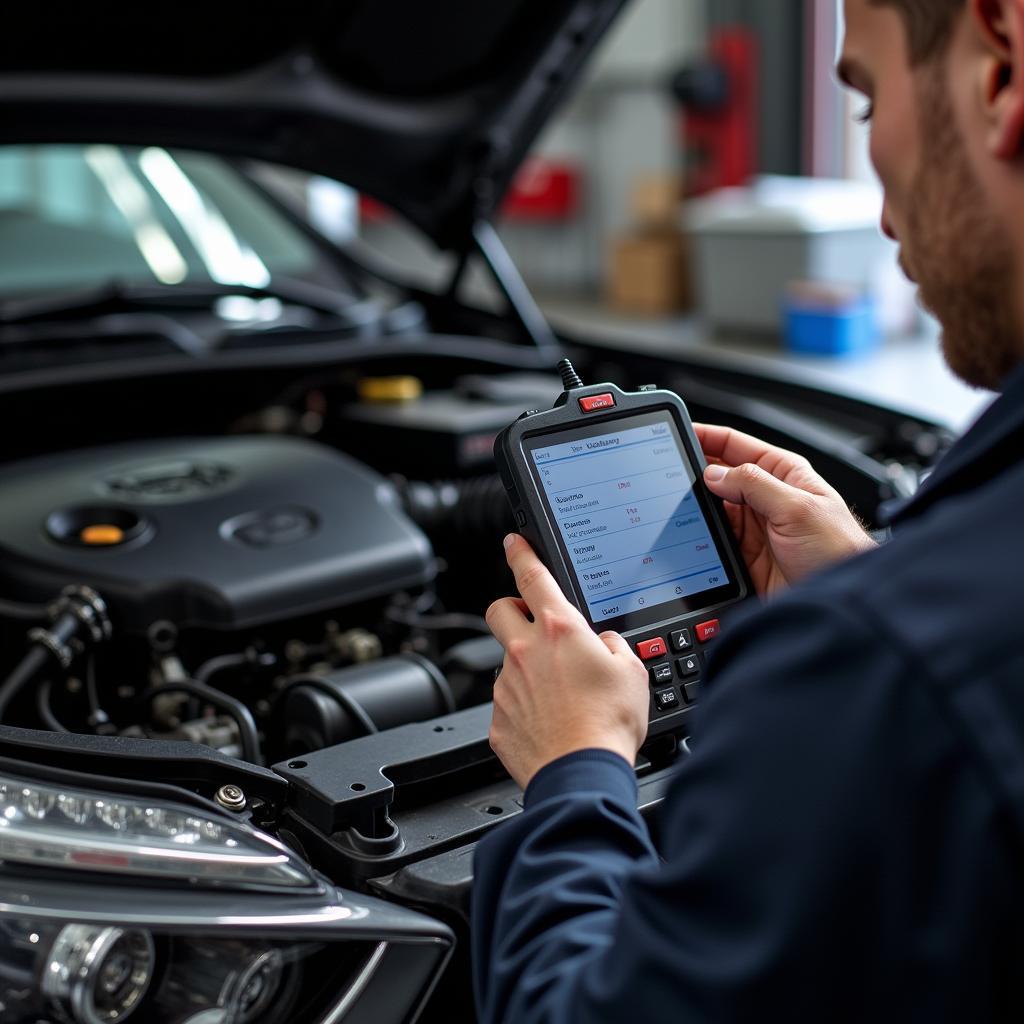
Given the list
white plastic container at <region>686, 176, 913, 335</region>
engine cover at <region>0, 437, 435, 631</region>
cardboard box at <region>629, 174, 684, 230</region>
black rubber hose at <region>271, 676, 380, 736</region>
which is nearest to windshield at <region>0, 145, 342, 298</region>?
engine cover at <region>0, 437, 435, 631</region>

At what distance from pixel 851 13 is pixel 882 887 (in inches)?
19.3

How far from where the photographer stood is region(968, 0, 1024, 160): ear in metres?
0.60

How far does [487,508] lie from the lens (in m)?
1.61

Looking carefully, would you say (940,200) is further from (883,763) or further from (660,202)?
(660,202)

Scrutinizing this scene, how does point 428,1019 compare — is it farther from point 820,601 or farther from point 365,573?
point 820,601

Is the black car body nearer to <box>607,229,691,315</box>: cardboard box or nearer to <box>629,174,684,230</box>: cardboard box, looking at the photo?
<box>607,229,691,315</box>: cardboard box

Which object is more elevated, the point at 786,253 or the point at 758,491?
the point at 786,253

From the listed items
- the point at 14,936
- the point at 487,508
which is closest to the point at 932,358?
the point at 487,508

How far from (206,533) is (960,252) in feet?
3.11

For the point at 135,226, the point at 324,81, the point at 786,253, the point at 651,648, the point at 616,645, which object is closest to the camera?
the point at 616,645

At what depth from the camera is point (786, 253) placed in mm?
6043

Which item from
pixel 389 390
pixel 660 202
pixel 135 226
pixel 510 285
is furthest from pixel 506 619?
pixel 660 202

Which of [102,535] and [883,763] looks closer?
[883,763]

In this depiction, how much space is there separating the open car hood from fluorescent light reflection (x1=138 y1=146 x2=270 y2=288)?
279mm
